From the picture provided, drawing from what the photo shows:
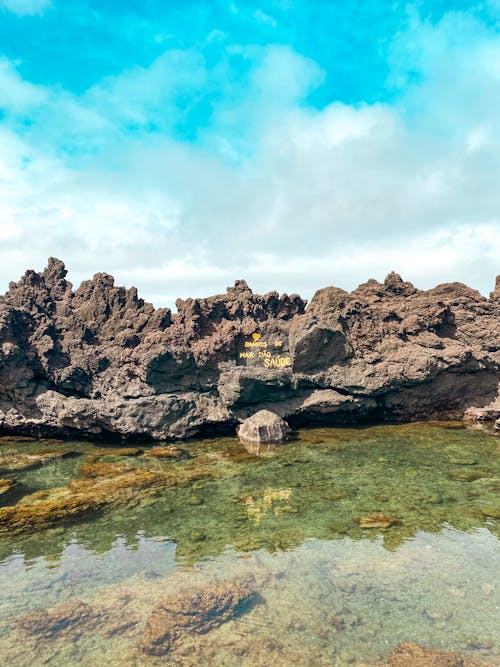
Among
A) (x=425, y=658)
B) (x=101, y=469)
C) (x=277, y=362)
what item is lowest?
(x=425, y=658)

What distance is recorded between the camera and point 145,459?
19641mm

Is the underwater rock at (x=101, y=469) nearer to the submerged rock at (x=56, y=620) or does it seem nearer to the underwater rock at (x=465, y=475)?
the submerged rock at (x=56, y=620)

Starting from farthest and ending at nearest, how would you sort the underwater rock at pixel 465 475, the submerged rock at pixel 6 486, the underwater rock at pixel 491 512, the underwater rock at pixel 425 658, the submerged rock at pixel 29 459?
the submerged rock at pixel 29 459
the underwater rock at pixel 465 475
the submerged rock at pixel 6 486
the underwater rock at pixel 491 512
the underwater rock at pixel 425 658

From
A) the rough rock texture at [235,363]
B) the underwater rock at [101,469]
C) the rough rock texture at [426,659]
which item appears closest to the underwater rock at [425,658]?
the rough rock texture at [426,659]

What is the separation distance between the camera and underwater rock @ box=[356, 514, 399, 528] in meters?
11.9

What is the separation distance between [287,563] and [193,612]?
2728 mm

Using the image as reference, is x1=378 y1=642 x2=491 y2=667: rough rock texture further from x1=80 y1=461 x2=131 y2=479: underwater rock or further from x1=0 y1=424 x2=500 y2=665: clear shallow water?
x1=80 y1=461 x2=131 y2=479: underwater rock

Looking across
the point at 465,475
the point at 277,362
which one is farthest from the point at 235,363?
the point at 465,475

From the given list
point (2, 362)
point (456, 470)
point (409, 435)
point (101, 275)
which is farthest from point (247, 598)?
point (101, 275)

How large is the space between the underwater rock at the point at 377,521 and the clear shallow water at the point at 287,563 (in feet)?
0.60

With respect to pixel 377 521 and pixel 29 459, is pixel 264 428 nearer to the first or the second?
pixel 377 521

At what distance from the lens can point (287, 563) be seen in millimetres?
10016

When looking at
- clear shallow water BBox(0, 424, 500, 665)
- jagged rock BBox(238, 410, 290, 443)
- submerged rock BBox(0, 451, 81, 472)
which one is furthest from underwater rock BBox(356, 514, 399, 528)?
submerged rock BBox(0, 451, 81, 472)

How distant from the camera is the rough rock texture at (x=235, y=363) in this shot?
77.7 feet
